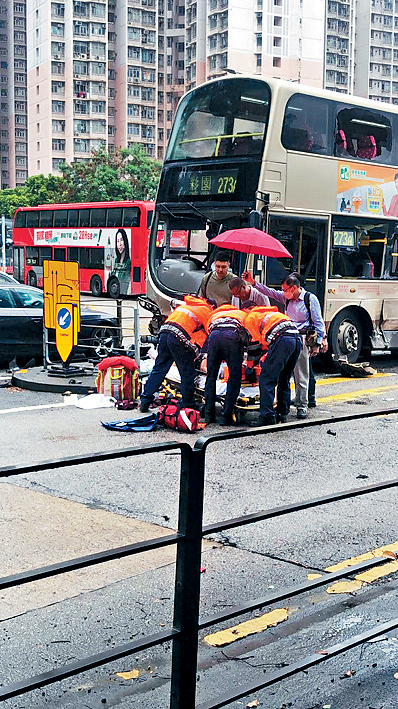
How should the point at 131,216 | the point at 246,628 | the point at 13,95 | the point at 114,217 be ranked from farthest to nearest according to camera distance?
the point at 13,95 → the point at 114,217 → the point at 131,216 → the point at 246,628

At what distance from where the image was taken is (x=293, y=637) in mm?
4043

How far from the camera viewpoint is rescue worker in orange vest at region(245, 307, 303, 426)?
30.7 feet

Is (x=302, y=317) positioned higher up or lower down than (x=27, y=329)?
higher up

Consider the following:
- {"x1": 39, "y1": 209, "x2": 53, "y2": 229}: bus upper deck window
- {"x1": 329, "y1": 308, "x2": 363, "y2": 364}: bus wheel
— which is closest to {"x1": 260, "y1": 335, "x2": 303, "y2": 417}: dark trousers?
{"x1": 329, "y1": 308, "x2": 363, "y2": 364}: bus wheel

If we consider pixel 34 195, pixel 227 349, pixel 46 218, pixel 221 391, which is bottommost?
pixel 221 391

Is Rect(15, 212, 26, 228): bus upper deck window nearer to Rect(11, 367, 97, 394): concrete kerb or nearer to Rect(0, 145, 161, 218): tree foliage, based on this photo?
Rect(0, 145, 161, 218): tree foliage

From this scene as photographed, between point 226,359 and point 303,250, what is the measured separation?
16.1ft

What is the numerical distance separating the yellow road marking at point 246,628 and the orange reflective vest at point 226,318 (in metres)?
5.08

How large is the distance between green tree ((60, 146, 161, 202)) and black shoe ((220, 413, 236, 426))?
57.9 m

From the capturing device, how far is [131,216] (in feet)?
111

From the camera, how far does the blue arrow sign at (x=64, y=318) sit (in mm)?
12219

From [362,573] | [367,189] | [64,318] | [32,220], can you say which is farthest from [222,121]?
[32,220]

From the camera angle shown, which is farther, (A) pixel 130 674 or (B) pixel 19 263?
(B) pixel 19 263

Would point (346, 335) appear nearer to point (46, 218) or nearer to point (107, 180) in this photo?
point (46, 218)
